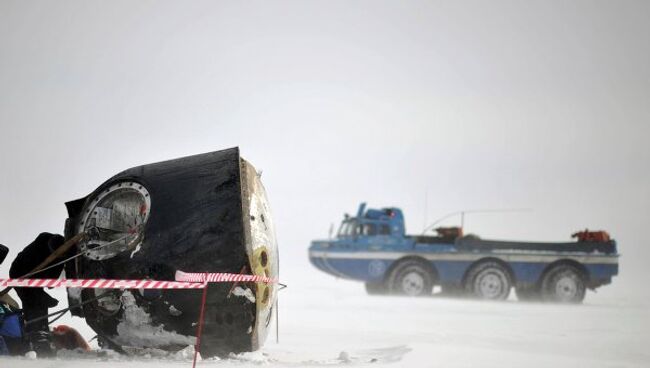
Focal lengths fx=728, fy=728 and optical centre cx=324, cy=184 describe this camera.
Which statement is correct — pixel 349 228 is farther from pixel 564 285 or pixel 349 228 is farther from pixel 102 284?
pixel 102 284

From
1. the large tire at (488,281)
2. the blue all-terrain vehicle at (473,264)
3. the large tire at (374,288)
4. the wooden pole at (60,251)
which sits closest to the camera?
the wooden pole at (60,251)

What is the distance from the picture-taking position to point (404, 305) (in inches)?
719

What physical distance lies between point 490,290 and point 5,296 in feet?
Answer: 52.8

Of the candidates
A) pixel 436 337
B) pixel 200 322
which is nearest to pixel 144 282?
pixel 200 322

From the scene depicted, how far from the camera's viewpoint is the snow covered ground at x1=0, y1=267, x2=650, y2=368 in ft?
27.0

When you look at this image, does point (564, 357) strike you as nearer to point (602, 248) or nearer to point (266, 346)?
point (266, 346)

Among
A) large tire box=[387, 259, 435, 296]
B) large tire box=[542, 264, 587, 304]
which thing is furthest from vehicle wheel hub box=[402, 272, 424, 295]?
large tire box=[542, 264, 587, 304]

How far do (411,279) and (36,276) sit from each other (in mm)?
15573

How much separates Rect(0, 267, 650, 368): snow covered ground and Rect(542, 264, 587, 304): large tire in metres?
1.74

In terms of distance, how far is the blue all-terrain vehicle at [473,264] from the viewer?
71.5 feet

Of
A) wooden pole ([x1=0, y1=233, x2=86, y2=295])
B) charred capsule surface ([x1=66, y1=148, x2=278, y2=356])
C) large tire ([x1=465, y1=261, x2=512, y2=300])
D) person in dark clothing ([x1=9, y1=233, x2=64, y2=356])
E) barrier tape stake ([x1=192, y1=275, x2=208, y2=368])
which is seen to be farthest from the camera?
large tire ([x1=465, y1=261, x2=512, y2=300])

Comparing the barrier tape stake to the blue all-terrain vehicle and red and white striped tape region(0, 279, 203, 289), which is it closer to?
red and white striped tape region(0, 279, 203, 289)

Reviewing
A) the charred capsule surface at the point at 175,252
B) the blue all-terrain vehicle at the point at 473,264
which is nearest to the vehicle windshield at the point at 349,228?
the blue all-terrain vehicle at the point at 473,264

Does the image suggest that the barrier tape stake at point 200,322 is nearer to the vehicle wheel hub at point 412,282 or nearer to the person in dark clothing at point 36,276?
the person in dark clothing at point 36,276
